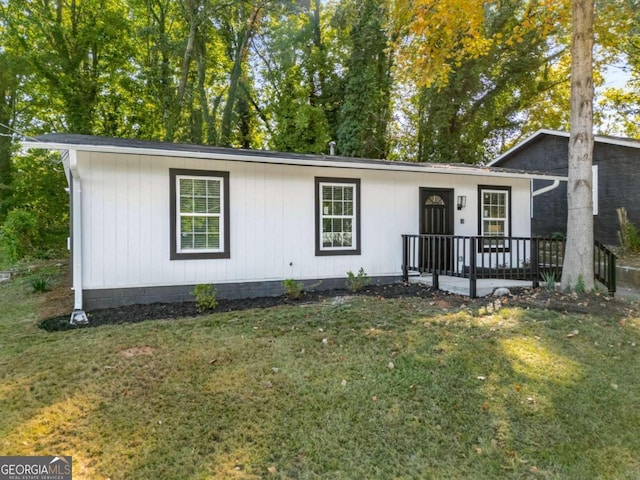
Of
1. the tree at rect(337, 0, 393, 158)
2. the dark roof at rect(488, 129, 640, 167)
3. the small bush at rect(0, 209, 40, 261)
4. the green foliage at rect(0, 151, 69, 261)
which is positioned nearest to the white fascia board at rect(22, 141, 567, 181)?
the dark roof at rect(488, 129, 640, 167)

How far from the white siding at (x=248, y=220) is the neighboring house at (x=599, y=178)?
4.74 m

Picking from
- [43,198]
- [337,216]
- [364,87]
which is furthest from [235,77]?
[337,216]

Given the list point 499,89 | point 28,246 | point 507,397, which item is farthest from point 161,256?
point 499,89

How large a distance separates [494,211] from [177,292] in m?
6.96

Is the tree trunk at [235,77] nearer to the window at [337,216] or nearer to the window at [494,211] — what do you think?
the window at [337,216]

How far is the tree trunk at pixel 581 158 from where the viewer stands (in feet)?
20.4

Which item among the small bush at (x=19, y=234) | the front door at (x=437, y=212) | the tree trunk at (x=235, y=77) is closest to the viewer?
the front door at (x=437, y=212)

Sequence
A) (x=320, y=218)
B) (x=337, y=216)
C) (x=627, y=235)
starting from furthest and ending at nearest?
1. (x=627, y=235)
2. (x=337, y=216)
3. (x=320, y=218)

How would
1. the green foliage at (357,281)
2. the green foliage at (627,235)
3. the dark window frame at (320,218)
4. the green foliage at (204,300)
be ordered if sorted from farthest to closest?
the green foliage at (627,235) < the dark window frame at (320,218) < the green foliage at (357,281) < the green foliage at (204,300)

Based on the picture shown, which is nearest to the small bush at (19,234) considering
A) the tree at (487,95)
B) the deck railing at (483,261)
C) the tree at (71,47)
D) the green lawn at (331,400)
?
the tree at (71,47)

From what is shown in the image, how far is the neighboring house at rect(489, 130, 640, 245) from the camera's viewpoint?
1130 centimetres

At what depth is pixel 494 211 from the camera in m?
9.27

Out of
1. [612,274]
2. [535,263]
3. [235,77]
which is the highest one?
[235,77]

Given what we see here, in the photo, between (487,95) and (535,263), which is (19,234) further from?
(487,95)
